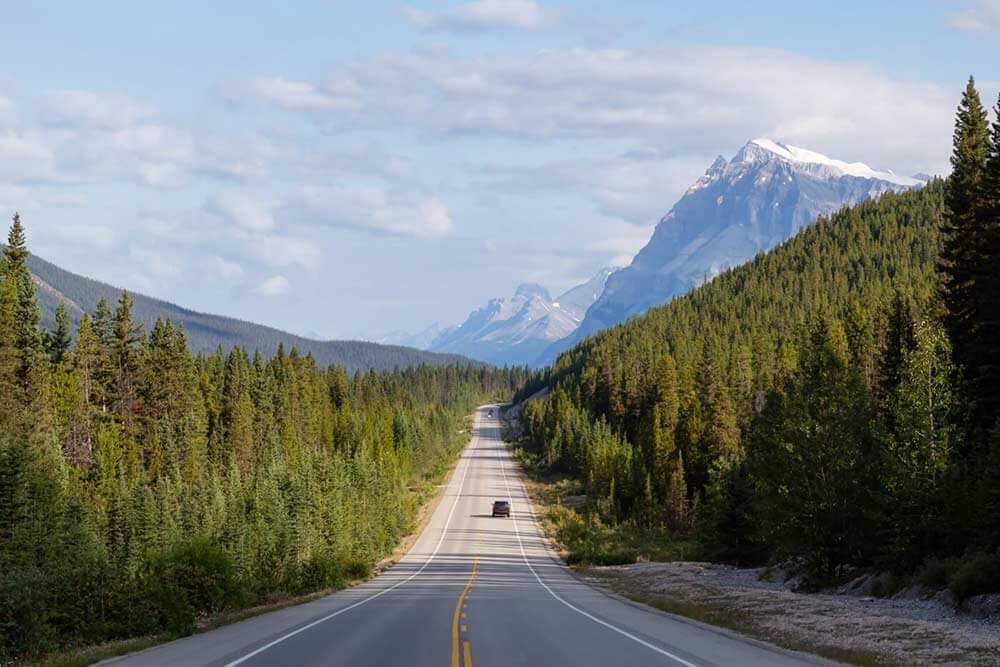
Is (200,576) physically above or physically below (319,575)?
above

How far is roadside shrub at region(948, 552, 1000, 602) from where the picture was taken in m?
28.1

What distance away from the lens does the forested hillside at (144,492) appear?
2705 cm

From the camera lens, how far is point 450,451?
198 m

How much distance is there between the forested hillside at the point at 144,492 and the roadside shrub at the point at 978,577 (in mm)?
23055

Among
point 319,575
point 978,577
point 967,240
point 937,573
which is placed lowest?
point 319,575

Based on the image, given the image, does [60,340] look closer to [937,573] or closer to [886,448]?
[886,448]

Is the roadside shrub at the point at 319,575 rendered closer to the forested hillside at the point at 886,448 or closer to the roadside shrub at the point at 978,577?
the forested hillside at the point at 886,448

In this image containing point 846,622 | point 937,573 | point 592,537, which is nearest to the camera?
point 846,622

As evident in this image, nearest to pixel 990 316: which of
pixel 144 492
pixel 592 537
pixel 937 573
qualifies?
pixel 937 573

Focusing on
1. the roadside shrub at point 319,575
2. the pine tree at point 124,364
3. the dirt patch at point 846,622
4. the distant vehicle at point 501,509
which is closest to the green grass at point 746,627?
the dirt patch at point 846,622

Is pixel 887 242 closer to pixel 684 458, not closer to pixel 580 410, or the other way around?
pixel 580 410

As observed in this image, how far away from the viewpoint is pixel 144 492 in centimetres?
6981

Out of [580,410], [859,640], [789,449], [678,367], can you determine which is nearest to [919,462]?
[789,449]

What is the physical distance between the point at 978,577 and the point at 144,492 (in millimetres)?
58462
